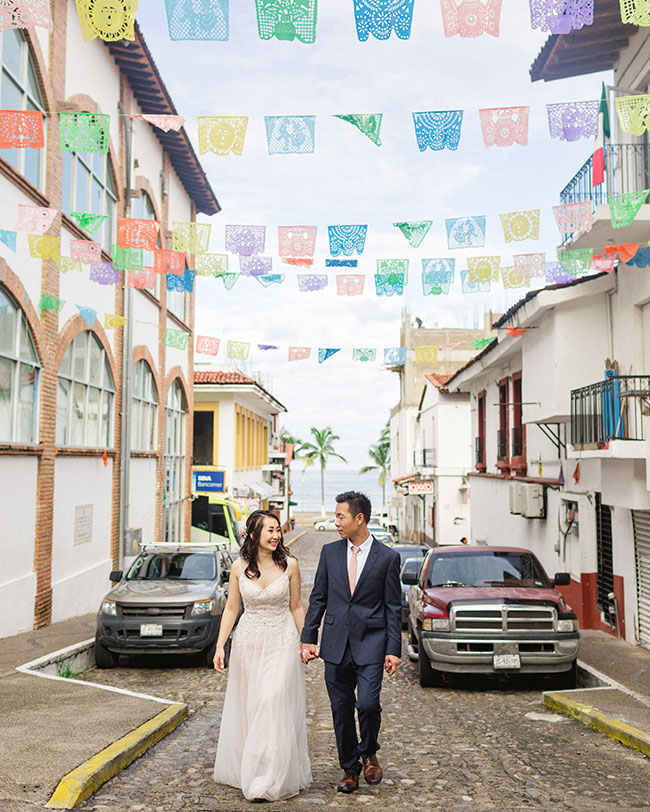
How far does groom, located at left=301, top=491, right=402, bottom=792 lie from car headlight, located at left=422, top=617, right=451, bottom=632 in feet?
14.2

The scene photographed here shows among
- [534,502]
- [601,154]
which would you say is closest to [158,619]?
[534,502]

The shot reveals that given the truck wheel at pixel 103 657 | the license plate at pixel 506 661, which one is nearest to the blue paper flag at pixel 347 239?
the license plate at pixel 506 661

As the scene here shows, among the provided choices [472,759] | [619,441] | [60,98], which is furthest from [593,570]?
[60,98]

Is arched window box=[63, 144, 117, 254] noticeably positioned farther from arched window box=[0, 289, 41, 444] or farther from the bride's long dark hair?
the bride's long dark hair

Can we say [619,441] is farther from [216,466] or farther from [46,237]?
[216,466]

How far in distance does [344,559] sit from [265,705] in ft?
3.64

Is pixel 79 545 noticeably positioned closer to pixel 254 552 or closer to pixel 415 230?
pixel 415 230

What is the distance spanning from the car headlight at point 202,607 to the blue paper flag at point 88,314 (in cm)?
747

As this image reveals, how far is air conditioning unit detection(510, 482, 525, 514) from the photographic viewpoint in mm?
18688

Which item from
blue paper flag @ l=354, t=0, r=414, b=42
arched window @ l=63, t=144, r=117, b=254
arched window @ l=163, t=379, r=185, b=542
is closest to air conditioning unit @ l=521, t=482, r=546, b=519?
arched window @ l=63, t=144, r=117, b=254

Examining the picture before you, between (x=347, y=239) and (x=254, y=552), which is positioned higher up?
(x=347, y=239)

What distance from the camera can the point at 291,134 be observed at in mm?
10188

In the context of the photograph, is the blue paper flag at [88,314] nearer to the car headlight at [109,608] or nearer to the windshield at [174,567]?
the windshield at [174,567]

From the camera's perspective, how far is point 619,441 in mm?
11898
